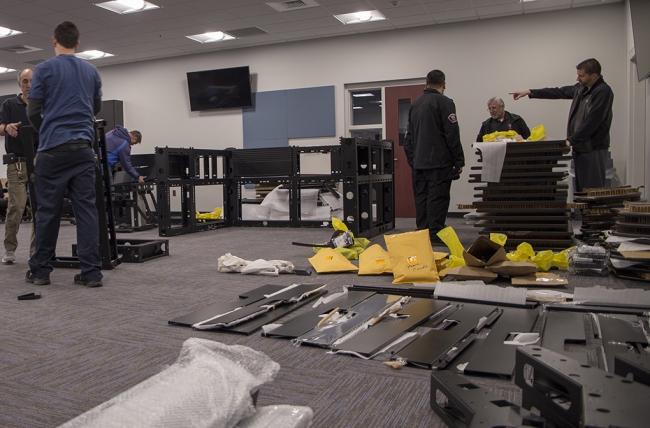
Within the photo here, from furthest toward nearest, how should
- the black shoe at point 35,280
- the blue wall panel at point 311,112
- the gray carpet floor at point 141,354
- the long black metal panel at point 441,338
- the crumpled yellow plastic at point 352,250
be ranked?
the blue wall panel at point 311,112 < the crumpled yellow plastic at point 352,250 < the black shoe at point 35,280 < the long black metal panel at point 441,338 < the gray carpet floor at point 141,354

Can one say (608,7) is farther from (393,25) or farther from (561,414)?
(561,414)

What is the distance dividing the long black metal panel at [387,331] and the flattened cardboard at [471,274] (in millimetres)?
489

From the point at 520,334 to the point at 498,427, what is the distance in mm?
911

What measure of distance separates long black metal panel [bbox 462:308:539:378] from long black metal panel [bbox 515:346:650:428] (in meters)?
0.38

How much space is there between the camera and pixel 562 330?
180cm

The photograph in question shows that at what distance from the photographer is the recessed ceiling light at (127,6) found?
625 centimetres

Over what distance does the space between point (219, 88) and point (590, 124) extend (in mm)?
6013

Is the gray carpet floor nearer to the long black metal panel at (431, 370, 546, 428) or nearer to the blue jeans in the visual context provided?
the long black metal panel at (431, 370, 546, 428)

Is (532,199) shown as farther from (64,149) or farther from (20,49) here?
(20,49)

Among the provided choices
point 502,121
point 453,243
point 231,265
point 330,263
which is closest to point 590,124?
point 502,121

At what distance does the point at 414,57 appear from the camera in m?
7.40

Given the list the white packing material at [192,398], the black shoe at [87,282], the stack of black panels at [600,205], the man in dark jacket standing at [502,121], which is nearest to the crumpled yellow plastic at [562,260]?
the stack of black panels at [600,205]

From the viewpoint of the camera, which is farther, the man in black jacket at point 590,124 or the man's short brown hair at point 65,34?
the man in black jacket at point 590,124

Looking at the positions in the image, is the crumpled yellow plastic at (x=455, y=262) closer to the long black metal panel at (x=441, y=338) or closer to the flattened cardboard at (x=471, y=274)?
the flattened cardboard at (x=471, y=274)
